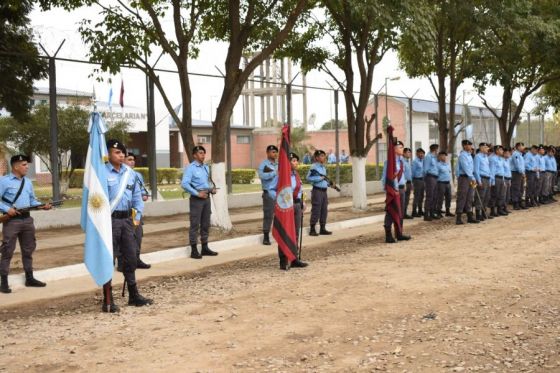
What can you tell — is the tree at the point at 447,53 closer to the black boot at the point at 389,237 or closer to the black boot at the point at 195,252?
the black boot at the point at 389,237

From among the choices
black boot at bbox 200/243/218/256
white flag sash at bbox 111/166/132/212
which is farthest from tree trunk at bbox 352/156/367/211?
white flag sash at bbox 111/166/132/212

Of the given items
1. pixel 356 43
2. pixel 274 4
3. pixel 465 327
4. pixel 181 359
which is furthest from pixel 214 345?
pixel 356 43

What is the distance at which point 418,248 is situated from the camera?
11570mm

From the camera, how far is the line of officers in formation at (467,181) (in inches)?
611

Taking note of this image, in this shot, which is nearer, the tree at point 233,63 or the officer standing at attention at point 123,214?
the officer standing at attention at point 123,214

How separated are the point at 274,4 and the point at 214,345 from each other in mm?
10212

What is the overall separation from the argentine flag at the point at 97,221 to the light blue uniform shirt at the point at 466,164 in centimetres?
978

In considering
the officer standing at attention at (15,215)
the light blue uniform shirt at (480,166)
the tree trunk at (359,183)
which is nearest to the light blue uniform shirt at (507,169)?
the light blue uniform shirt at (480,166)

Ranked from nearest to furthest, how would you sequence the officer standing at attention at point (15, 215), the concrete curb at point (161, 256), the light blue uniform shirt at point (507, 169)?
the officer standing at attention at point (15, 215)
the concrete curb at point (161, 256)
the light blue uniform shirt at point (507, 169)

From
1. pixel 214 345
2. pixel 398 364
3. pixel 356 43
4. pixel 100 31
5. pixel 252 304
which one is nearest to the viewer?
pixel 398 364

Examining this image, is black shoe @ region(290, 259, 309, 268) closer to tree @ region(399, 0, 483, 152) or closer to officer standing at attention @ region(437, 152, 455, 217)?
officer standing at attention @ region(437, 152, 455, 217)

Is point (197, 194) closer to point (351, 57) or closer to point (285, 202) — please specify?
point (285, 202)

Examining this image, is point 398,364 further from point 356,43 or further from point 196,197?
point 356,43

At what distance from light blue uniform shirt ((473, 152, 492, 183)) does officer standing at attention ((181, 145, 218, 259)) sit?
720 centimetres
